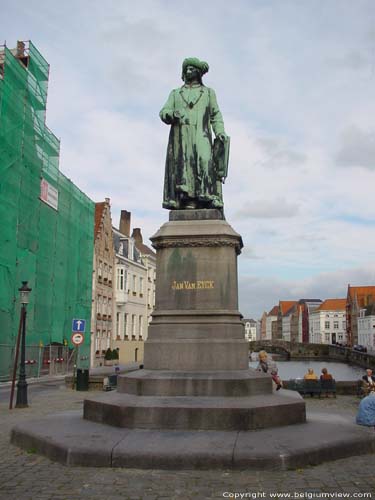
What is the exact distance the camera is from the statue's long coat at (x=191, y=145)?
1113 cm

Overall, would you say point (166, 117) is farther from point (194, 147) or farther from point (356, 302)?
point (356, 302)

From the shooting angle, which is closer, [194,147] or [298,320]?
[194,147]

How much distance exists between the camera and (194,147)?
37.1 feet

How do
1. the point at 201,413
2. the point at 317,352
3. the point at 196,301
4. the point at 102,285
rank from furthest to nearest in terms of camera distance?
the point at 317,352 → the point at 102,285 → the point at 196,301 → the point at 201,413

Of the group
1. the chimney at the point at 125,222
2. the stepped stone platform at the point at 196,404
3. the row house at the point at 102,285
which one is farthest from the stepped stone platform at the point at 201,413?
the chimney at the point at 125,222

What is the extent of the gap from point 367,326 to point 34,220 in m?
99.2

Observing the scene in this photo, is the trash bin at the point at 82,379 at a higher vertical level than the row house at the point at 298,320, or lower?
lower

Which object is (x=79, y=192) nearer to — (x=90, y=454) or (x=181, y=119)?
(x=181, y=119)

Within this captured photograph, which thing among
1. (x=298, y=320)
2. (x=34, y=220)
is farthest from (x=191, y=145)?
(x=298, y=320)

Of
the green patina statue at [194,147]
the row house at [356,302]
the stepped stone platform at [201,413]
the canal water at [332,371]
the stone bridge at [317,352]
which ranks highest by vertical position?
the row house at [356,302]

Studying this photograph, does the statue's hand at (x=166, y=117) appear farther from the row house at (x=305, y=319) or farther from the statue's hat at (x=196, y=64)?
the row house at (x=305, y=319)

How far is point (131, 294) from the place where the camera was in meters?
55.1

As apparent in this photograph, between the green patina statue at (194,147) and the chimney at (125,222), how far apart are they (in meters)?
49.5

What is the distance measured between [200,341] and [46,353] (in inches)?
1018
